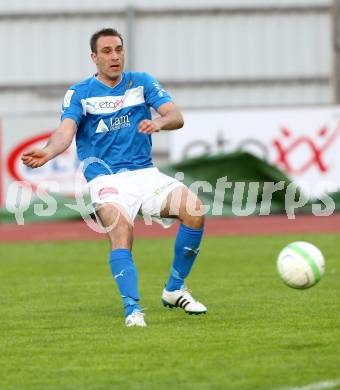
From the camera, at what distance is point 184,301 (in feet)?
27.2

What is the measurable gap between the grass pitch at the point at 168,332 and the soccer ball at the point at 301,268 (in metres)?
0.26

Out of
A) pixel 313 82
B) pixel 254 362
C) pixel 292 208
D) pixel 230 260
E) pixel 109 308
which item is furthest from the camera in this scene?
pixel 313 82

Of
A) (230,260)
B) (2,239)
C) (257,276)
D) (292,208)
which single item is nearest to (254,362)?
(257,276)

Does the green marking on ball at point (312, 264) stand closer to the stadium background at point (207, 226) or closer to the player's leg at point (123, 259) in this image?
the stadium background at point (207, 226)

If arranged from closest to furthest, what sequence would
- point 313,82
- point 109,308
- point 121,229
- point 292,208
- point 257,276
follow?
point 121,229, point 109,308, point 257,276, point 292,208, point 313,82

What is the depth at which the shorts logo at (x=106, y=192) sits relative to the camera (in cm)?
802

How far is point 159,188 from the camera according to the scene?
8094mm

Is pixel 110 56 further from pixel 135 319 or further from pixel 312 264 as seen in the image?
pixel 312 264

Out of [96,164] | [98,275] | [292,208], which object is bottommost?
[292,208]

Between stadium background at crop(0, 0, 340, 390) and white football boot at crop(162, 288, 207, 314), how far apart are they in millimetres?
141

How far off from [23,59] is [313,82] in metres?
6.57

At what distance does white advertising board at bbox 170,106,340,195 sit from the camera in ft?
63.9

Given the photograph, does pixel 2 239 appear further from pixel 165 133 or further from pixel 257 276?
pixel 257 276

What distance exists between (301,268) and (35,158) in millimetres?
1915
